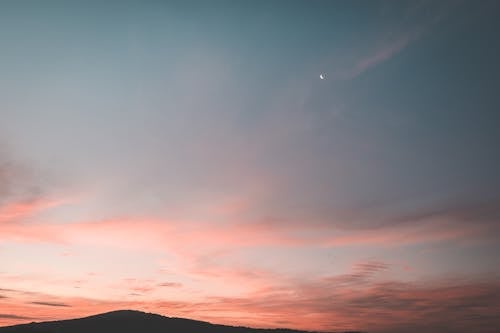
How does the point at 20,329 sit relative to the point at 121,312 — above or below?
below

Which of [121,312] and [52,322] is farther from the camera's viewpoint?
[121,312]

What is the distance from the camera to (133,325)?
9875cm

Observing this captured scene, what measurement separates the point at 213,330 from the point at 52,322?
36.8m

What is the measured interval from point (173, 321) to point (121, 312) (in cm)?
1380

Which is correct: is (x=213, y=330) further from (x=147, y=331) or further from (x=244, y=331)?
(x=147, y=331)

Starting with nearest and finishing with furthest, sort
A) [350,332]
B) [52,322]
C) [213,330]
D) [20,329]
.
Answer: [20,329] → [52,322] → [213,330] → [350,332]

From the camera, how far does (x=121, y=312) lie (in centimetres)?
10956

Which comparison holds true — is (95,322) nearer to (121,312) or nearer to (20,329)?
(121,312)

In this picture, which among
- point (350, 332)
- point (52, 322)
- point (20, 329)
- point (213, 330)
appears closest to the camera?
point (20, 329)

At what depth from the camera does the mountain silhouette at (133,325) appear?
89906 millimetres

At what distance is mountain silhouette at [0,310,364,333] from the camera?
89906 mm

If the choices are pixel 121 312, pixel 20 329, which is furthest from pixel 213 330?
pixel 20 329

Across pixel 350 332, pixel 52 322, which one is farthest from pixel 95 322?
pixel 350 332

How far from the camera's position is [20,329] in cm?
7538
